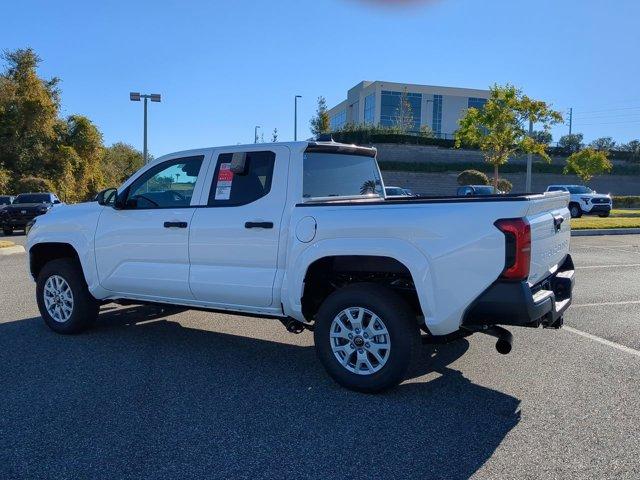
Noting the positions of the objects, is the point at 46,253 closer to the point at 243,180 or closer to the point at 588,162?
the point at 243,180

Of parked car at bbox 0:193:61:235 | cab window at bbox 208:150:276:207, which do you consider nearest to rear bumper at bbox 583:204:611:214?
parked car at bbox 0:193:61:235

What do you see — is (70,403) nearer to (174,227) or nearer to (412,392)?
(174,227)

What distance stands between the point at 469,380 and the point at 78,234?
4.24 meters

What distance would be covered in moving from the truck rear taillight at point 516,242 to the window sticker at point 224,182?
2452 mm

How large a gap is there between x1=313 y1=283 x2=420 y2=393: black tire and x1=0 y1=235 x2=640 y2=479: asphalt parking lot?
0.45ft

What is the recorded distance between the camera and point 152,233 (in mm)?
5559

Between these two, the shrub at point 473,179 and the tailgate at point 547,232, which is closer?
the tailgate at point 547,232

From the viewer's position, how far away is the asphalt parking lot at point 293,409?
3.35 metres

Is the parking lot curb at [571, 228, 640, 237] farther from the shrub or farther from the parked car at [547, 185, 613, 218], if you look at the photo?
the shrub

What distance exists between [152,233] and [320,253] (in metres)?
1.96

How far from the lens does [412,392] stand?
4.54 metres

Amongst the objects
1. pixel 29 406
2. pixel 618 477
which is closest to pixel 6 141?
pixel 29 406

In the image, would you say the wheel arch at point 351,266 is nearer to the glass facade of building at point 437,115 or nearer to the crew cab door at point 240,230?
the crew cab door at point 240,230

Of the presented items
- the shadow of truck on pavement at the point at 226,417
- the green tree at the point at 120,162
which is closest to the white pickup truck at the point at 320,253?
→ the shadow of truck on pavement at the point at 226,417
